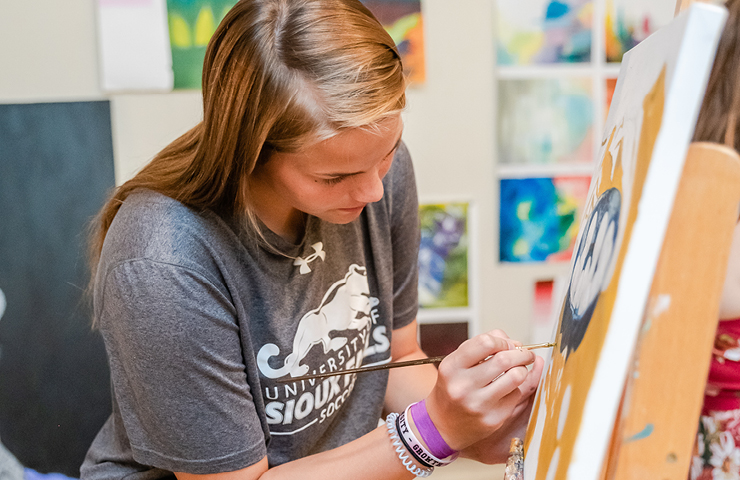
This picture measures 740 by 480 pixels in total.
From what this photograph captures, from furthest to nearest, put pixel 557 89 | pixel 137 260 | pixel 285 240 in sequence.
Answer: pixel 557 89, pixel 285 240, pixel 137 260

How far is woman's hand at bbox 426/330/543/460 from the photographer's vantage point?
1.94 feet

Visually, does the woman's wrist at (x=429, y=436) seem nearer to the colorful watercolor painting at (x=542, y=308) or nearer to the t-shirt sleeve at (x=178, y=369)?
the t-shirt sleeve at (x=178, y=369)

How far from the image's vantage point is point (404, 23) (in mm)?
1375

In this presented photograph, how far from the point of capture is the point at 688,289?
1.08 feet

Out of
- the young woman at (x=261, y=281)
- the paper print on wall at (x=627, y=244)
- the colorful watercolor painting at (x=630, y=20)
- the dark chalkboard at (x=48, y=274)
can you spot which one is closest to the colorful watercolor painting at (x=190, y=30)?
the dark chalkboard at (x=48, y=274)

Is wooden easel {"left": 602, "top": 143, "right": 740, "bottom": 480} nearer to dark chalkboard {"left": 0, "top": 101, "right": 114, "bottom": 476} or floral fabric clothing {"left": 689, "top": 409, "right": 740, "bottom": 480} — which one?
floral fabric clothing {"left": 689, "top": 409, "right": 740, "bottom": 480}

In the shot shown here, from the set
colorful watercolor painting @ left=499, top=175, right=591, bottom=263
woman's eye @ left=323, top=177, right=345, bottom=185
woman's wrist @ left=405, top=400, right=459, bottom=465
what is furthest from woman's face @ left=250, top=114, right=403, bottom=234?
colorful watercolor painting @ left=499, top=175, right=591, bottom=263

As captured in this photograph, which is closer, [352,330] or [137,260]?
[137,260]

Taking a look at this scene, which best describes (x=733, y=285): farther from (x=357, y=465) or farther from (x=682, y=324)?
(x=357, y=465)

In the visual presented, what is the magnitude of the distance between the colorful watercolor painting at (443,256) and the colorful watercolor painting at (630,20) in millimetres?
572

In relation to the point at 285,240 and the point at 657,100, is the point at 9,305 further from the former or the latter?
the point at 657,100

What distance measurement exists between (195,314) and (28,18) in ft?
3.43

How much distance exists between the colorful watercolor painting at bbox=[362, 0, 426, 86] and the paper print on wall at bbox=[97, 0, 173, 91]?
1.66 ft

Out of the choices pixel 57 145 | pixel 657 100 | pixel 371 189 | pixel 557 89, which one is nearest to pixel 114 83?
pixel 57 145
